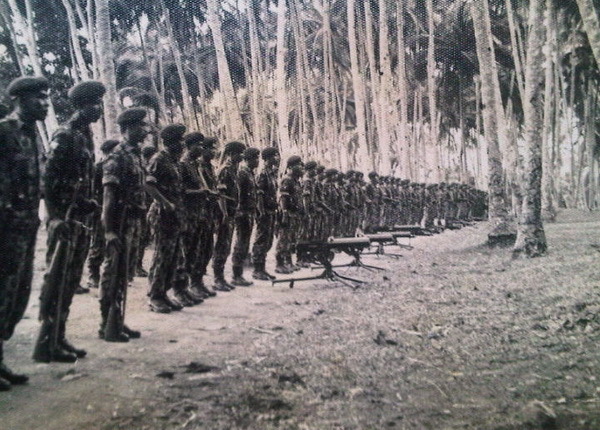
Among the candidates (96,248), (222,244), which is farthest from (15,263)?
(96,248)

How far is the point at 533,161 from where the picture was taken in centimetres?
932

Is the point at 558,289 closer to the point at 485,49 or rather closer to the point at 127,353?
the point at 127,353

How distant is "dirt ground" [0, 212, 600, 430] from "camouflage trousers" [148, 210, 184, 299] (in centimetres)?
37

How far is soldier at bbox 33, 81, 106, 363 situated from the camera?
346 cm

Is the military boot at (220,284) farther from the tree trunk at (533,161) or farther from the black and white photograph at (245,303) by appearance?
the tree trunk at (533,161)

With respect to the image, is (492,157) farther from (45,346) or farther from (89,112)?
(45,346)

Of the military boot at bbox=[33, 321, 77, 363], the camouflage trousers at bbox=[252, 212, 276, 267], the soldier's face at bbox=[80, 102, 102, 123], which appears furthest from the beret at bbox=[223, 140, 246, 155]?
the military boot at bbox=[33, 321, 77, 363]

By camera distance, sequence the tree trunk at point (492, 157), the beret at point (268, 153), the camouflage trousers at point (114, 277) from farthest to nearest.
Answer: the tree trunk at point (492, 157)
the beret at point (268, 153)
the camouflage trousers at point (114, 277)

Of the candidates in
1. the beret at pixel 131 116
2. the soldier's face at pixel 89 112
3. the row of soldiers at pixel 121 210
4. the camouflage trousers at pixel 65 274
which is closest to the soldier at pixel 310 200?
the row of soldiers at pixel 121 210

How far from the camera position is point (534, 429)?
262cm

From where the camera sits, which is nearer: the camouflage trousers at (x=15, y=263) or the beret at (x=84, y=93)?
the camouflage trousers at (x=15, y=263)

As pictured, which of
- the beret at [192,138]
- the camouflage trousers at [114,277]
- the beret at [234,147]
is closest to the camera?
the camouflage trousers at [114,277]

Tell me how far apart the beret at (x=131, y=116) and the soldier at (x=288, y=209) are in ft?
16.5

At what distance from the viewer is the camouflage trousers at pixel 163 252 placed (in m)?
5.50
